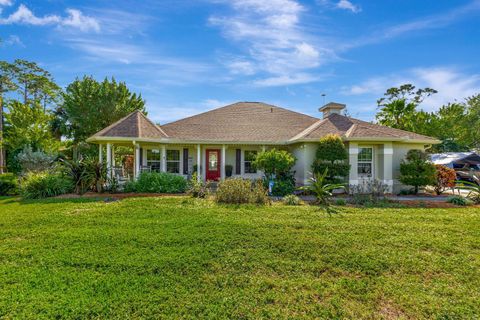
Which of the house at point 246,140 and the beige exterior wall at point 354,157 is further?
the house at point 246,140

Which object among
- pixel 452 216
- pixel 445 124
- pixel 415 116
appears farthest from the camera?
pixel 445 124

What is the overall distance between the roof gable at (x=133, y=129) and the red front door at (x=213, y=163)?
3.44m

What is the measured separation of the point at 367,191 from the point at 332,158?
265 centimetres

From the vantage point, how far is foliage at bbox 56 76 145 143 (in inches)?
981

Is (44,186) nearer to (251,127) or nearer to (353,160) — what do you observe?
(251,127)

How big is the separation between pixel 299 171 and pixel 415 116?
2074 cm

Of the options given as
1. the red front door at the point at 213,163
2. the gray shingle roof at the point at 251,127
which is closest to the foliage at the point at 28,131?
the gray shingle roof at the point at 251,127

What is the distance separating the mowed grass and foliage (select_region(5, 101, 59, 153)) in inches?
586

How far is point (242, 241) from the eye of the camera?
5855 millimetres

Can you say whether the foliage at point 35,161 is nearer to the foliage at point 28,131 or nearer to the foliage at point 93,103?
the foliage at point 28,131

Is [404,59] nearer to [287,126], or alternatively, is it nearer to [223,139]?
[287,126]

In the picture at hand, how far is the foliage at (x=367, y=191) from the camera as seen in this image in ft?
35.3

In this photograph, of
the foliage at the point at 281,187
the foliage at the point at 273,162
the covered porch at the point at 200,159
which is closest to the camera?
the foliage at the point at 281,187

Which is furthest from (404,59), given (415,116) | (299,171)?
(415,116)
